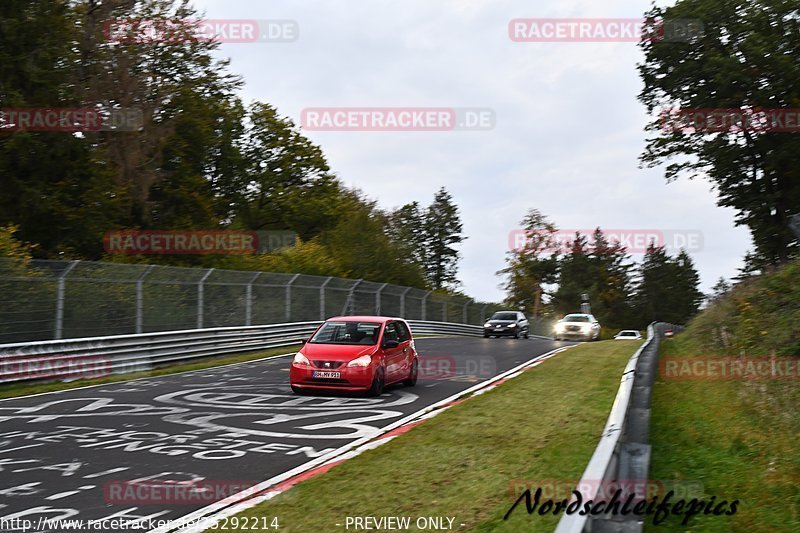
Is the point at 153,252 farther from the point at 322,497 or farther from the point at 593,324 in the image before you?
the point at 322,497

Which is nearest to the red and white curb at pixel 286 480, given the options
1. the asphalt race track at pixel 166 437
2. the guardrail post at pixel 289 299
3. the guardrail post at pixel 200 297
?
the asphalt race track at pixel 166 437

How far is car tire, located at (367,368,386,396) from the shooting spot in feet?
45.9

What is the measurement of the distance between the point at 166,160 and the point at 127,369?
1052 inches

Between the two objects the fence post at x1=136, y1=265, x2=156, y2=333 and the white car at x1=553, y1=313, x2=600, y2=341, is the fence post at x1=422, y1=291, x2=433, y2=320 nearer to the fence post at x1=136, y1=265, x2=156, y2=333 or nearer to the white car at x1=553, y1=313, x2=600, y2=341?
the white car at x1=553, y1=313, x2=600, y2=341

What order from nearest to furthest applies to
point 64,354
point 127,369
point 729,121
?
point 64,354 → point 127,369 → point 729,121

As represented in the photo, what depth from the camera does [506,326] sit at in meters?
40.1

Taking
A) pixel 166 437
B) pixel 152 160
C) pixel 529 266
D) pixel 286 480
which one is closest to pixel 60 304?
pixel 166 437

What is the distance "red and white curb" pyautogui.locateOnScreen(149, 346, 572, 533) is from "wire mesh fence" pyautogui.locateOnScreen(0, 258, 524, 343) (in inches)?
341

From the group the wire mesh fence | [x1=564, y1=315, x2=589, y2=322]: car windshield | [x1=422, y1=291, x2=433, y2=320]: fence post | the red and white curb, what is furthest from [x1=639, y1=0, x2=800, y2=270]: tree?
the red and white curb

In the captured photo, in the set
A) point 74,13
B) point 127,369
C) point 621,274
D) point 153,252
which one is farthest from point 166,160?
point 621,274

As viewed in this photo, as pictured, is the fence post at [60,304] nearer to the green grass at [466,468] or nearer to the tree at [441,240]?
the green grass at [466,468]

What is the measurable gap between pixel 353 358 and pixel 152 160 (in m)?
27.3

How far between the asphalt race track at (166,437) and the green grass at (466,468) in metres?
0.81

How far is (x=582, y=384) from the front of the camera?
14.7 meters
